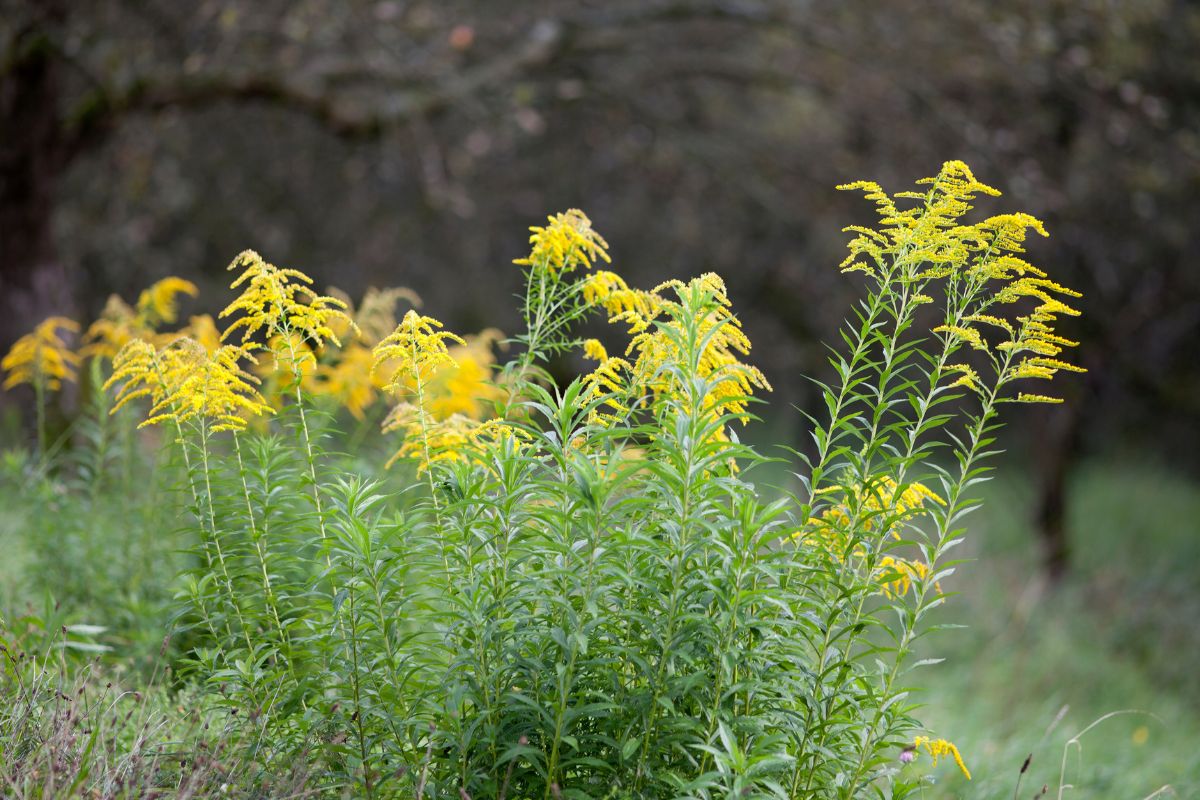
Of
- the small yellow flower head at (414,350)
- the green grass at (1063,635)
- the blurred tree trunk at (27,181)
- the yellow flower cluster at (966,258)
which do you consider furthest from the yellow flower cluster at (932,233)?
the blurred tree trunk at (27,181)

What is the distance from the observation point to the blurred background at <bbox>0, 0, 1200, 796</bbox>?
7.75 meters

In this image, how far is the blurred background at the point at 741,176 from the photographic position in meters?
7.75

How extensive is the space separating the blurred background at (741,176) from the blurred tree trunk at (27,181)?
0.02 metres

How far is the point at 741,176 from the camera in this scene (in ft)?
32.6

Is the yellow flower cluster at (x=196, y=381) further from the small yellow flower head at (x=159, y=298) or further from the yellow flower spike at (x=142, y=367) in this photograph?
the small yellow flower head at (x=159, y=298)

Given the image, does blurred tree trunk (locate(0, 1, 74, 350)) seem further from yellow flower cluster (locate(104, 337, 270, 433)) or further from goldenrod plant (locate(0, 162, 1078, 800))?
goldenrod plant (locate(0, 162, 1078, 800))

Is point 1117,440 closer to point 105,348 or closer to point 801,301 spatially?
point 801,301

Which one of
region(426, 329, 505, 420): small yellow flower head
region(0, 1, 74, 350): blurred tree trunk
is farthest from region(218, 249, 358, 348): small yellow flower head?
region(0, 1, 74, 350): blurred tree trunk

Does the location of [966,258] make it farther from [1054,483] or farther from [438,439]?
[1054,483]

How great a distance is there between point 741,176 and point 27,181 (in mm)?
5493

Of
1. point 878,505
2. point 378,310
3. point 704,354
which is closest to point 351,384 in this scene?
point 378,310

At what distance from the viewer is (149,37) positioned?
317 inches

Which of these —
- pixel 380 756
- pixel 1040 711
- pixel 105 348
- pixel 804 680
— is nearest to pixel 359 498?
pixel 380 756

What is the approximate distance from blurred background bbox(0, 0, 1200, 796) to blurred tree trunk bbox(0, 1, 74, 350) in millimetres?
19
